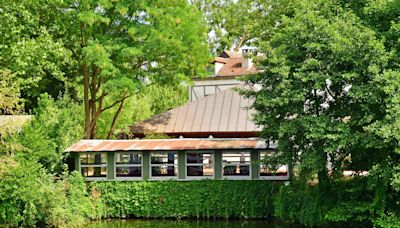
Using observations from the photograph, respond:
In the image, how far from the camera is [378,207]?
1770 cm

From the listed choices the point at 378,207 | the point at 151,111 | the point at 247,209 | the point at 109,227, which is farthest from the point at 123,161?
the point at 151,111

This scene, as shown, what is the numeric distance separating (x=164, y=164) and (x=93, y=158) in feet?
10.8

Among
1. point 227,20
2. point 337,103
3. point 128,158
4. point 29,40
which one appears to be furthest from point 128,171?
point 227,20

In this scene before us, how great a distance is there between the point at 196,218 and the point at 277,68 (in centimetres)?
762

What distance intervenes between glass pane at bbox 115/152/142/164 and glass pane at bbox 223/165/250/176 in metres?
3.63

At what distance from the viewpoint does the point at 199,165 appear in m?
23.3

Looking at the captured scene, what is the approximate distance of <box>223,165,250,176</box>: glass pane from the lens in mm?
23094

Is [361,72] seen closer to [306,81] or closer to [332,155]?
[306,81]

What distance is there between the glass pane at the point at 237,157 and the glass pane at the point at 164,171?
6.80 ft

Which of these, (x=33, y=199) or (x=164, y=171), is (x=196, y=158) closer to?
(x=164, y=171)

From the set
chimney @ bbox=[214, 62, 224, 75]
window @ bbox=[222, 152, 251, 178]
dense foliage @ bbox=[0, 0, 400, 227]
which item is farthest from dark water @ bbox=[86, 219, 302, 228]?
chimney @ bbox=[214, 62, 224, 75]

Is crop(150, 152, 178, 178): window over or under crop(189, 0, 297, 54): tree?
under

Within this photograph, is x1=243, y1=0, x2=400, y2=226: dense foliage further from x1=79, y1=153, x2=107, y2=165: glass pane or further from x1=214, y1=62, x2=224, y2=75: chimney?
x1=214, y1=62, x2=224, y2=75: chimney

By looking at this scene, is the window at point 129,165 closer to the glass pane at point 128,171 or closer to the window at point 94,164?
the glass pane at point 128,171
